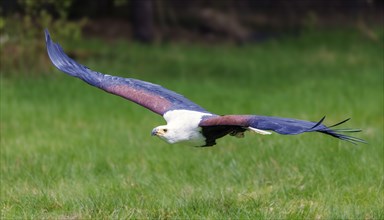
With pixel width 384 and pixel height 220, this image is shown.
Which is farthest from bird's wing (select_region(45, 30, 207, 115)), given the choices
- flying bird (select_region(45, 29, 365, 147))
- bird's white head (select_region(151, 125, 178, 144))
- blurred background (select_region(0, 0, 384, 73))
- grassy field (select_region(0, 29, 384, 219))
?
blurred background (select_region(0, 0, 384, 73))

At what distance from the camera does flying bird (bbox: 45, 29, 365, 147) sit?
14.4 ft

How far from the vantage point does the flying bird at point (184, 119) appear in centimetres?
439

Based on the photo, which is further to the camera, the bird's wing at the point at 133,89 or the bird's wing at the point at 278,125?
the bird's wing at the point at 133,89

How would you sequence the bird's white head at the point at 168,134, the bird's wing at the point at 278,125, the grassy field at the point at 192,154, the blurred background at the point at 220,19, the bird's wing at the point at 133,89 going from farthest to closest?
1. the blurred background at the point at 220,19
2. the grassy field at the point at 192,154
3. the bird's wing at the point at 133,89
4. the bird's white head at the point at 168,134
5. the bird's wing at the point at 278,125

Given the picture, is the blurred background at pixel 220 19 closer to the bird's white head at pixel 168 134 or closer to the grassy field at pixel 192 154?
the grassy field at pixel 192 154

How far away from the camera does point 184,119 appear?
4938mm

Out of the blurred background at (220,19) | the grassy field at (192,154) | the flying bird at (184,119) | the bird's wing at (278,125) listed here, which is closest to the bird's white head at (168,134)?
the flying bird at (184,119)

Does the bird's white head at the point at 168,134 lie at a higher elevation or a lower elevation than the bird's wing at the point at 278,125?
lower

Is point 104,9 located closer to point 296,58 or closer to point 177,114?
point 296,58

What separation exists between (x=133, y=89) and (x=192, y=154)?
2019mm

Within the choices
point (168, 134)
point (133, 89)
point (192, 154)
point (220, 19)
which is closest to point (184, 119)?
point (168, 134)

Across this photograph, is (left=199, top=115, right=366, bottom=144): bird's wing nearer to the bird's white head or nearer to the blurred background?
the bird's white head

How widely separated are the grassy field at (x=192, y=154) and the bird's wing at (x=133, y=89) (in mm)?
614

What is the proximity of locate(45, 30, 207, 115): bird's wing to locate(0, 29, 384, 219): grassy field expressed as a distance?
2.01 ft
